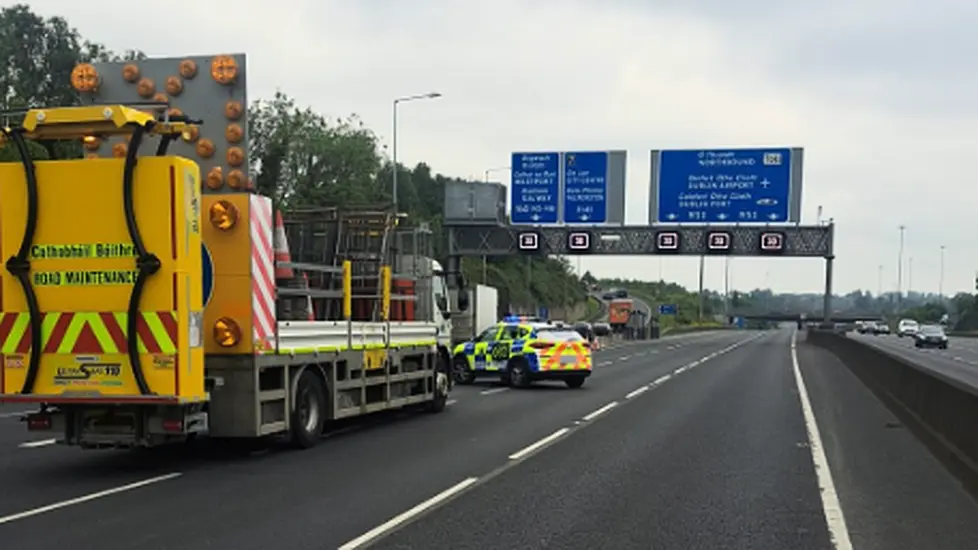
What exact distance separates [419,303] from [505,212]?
29.9 meters

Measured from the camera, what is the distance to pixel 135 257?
926 cm

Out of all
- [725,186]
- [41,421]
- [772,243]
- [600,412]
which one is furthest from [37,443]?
[772,243]

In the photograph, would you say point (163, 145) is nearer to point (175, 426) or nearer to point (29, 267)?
point (29, 267)

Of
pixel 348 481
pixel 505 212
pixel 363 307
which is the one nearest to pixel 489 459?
pixel 348 481

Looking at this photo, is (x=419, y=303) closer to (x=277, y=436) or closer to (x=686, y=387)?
(x=277, y=436)

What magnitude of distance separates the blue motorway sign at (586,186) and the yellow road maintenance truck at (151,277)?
29673 mm

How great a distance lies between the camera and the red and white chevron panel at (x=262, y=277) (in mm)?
10370

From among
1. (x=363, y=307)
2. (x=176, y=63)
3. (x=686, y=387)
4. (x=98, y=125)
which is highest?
(x=176, y=63)

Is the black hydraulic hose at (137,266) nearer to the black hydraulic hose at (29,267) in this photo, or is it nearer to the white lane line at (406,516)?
the black hydraulic hose at (29,267)

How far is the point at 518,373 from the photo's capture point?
72.5ft

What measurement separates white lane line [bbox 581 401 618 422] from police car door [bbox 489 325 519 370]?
423 cm

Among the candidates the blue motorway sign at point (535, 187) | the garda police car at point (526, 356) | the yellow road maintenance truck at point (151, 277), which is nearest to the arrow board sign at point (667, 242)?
the blue motorway sign at point (535, 187)

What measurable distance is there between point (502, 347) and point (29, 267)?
546 inches

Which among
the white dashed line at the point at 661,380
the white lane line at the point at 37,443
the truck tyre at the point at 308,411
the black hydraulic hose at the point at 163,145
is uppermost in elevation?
the black hydraulic hose at the point at 163,145
